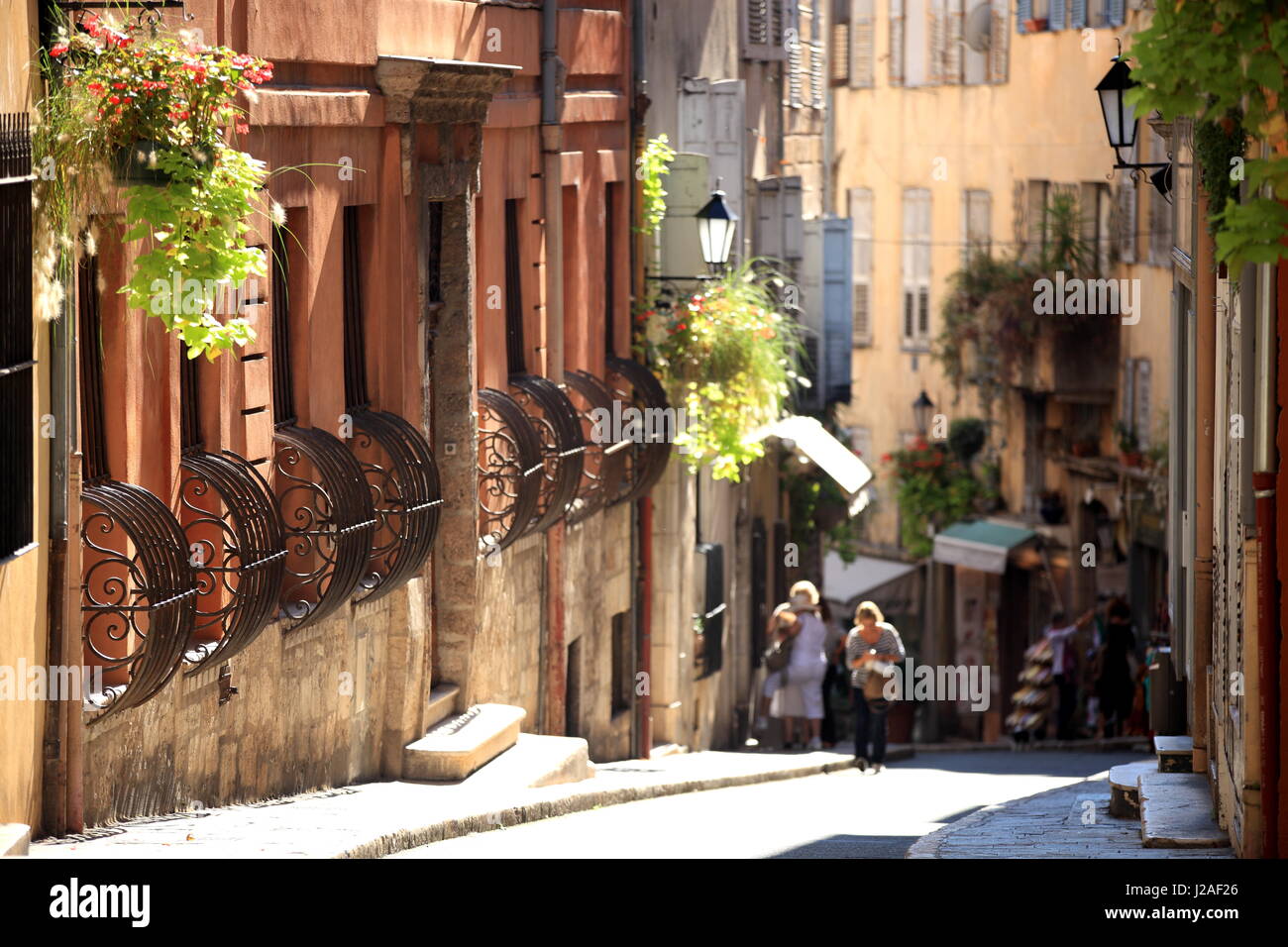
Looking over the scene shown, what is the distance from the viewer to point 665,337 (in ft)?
67.4

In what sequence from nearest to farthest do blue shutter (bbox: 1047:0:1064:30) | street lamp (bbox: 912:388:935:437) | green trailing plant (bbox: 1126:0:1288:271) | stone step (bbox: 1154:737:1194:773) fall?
green trailing plant (bbox: 1126:0:1288:271), stone step (bbox: 1154:737:1194:773), blue shutter (bbox: 1047:0:1064:30), street lamp (bbox: 912:388:935:437)

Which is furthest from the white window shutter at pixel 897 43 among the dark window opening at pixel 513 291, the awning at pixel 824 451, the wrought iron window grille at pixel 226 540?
the wrought iron window grille at pixel 226 540

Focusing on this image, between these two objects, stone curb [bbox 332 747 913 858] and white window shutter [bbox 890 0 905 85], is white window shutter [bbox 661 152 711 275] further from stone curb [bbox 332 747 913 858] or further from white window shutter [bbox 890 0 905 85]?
white window shutter [bbox 890 0 905 85]

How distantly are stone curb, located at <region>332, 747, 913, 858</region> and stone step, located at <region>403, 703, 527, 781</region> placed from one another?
1.94 ft

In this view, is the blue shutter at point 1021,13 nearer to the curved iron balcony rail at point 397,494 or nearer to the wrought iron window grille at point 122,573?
the curved iron balcony rail at point 397,494

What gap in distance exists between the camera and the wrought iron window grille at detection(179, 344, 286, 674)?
10.7 meters

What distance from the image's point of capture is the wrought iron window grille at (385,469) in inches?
517

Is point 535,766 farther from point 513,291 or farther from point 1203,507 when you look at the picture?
point 1203,507

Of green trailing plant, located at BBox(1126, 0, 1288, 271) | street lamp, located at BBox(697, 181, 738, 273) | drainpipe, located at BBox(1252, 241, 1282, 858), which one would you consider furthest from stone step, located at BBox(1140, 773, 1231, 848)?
street lamp, located at BBox(697, 181, 738, 273)

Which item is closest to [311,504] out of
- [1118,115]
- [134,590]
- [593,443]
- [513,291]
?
[134,590]

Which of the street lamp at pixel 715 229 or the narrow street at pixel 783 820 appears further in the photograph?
the street lamp at pixel 715 229

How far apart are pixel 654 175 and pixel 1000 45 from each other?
50.7ft

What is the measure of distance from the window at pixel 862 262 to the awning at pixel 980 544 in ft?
16.1

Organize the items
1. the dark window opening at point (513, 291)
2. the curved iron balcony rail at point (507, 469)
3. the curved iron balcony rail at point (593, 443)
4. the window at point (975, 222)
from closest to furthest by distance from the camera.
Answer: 1. the curved iron balcony rail at point (507, 469)
2. the dark window opening at point (513, 291)
3. the curved iron balcony rail at point (593, 443)
4. the window at point (975, 222)
